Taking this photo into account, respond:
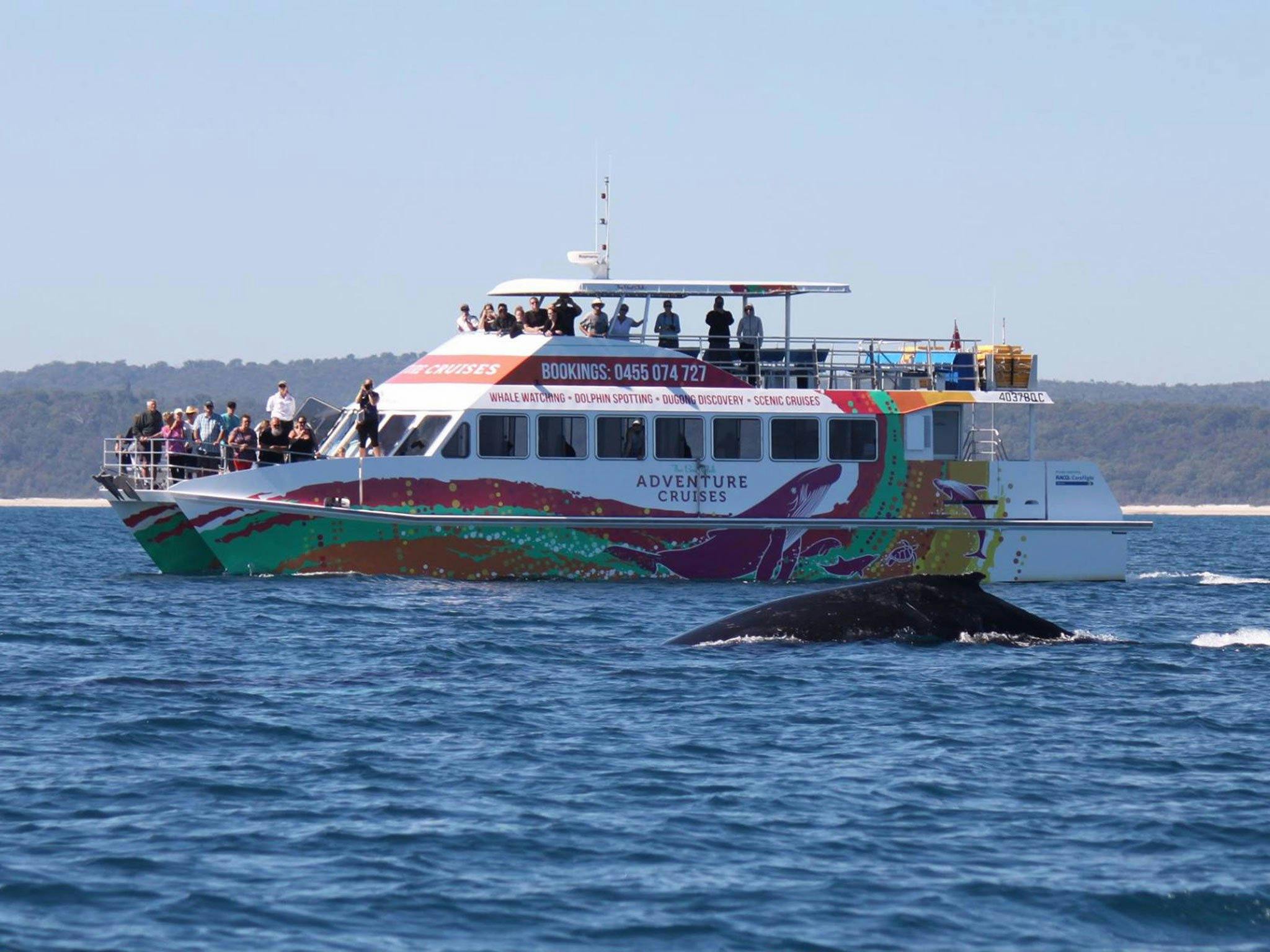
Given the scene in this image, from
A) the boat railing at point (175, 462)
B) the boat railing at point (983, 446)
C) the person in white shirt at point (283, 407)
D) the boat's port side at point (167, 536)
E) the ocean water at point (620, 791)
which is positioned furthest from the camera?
the boat railing at point (983, 446)

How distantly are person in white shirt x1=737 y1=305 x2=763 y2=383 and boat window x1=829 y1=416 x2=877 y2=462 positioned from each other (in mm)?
1867

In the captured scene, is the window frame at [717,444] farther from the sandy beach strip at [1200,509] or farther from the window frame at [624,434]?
the sandy beach strip at [1200,509]

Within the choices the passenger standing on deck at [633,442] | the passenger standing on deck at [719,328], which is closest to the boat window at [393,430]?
the passenger standing on deck at [633,442]

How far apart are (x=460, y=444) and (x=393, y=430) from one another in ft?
4.44

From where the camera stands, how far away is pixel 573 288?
3191 cm

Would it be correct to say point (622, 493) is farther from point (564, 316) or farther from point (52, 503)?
point (52, 503)

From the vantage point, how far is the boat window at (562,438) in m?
30.6

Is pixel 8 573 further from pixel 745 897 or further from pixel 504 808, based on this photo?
pixel 745 897

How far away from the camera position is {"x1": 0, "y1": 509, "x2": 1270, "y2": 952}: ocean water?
10.1 metres

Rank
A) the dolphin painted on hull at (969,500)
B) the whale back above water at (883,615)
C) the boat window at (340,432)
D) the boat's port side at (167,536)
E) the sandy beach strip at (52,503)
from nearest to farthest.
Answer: the whale back above water at (883,615)
the boat's port side at (167,536)
the boat window at (340,432)
the dolphin painted on hull at (969,500)
the sandy beach strip at (52,503)

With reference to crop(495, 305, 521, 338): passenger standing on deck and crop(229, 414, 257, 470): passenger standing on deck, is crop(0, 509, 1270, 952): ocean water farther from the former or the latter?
crop(495, 305, 521, 338): passenger standing on deck

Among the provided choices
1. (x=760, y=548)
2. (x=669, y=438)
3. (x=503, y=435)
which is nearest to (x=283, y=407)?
(x=503, y=435)

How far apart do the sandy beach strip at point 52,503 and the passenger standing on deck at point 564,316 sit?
14318cm

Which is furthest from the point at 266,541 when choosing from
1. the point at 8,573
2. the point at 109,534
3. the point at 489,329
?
the point at 109,534
